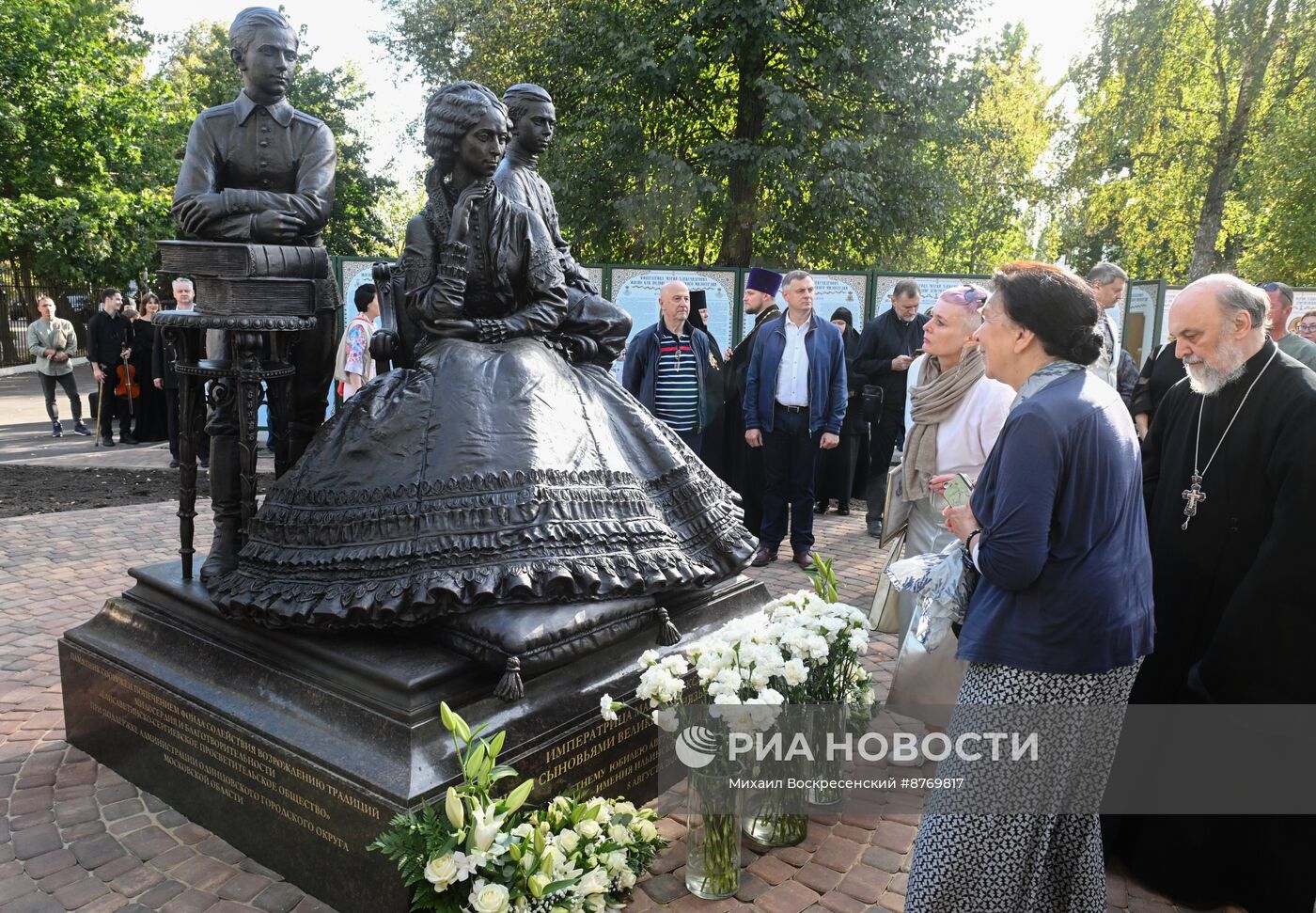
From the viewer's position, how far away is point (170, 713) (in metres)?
3.41

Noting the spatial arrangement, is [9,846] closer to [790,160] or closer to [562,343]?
[562,343]

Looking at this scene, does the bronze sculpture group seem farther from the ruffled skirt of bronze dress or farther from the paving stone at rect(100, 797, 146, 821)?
the paving stone at rect(100, 797, 146, 821)

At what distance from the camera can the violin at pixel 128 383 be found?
1295 centimetres

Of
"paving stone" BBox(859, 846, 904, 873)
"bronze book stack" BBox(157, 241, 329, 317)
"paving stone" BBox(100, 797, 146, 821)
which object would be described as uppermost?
"bronze book stack" BBox(157, 241, 329, 317)

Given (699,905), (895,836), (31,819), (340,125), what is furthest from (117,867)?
(340,125)

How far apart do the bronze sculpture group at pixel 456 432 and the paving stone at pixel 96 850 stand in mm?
852

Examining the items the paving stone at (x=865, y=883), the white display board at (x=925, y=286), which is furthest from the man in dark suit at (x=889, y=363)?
the paving stone at (x=865, y=883)

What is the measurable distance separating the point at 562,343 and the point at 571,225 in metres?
14.8

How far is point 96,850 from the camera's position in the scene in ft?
10.3

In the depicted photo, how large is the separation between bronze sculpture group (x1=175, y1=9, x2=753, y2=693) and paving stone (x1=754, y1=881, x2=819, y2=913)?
3.27 ft

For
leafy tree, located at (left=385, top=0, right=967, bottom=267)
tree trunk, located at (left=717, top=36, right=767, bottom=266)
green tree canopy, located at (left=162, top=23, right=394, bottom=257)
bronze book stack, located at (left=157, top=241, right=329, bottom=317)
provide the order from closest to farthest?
bronze book stack, located at (left=157, top=241, right=329, bottom=317)
leafy tree, located at (left=385, top=0, right=967, bottom=267)
tree trunk, located at (left=717, top=36, right=767, bottom=266)
green tree canopy, located at (left=162, top=23, right=394, bottom=257)

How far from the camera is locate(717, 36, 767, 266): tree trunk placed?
54.7 ft

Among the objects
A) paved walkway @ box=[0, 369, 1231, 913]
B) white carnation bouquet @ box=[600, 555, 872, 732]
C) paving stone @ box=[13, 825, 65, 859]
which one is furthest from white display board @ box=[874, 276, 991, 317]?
paving stone @ box=[13, 825, 65, 859]

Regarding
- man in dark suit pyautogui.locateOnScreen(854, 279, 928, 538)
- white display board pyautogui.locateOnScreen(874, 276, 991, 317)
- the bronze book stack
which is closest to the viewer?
the bronze book stack
